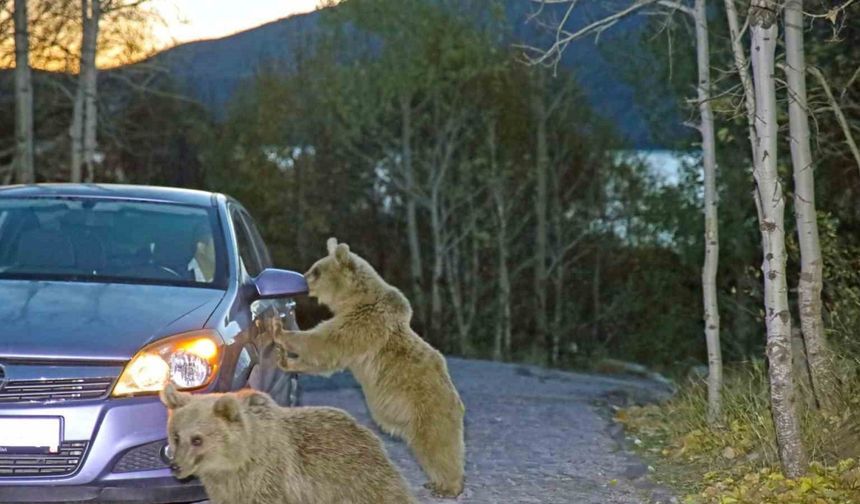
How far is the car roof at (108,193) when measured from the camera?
8442 mm

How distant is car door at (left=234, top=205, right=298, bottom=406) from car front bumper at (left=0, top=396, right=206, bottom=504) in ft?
3.11

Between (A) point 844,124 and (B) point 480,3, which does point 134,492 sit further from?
(B) point 480,3

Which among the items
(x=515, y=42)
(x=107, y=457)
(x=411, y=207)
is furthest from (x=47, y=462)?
(x=411, y=207)

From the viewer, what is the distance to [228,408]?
5.71 metres

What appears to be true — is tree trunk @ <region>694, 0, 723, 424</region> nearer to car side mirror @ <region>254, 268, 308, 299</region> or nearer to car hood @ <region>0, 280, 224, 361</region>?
car side mirror @ <region>254, 268, 308, 299</region>

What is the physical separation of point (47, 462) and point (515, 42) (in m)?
31.5

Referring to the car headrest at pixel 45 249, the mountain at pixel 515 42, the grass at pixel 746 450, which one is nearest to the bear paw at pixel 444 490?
the grass at pixel 746 450

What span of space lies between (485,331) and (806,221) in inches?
1491

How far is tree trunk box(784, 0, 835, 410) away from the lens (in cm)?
910

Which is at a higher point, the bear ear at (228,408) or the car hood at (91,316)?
the car hood at (91,316)

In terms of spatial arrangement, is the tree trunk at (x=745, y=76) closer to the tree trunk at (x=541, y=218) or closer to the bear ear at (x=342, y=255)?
the bear ear at (x=342, y=255)

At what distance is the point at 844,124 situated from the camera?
10586 mm

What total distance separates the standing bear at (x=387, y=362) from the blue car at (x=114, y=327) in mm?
250

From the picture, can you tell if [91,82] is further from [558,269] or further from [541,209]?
[558,269]
